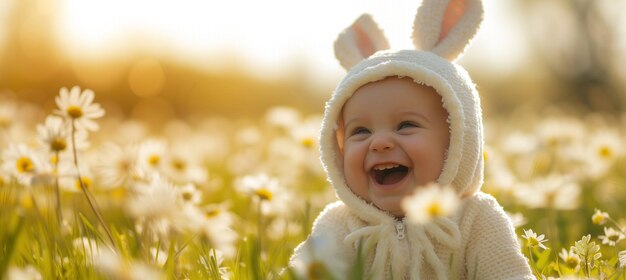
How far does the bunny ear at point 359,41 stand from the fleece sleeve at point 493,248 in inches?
28.9

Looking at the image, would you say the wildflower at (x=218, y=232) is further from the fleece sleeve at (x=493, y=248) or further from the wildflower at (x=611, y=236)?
the wildflower at (x=611, y=236)

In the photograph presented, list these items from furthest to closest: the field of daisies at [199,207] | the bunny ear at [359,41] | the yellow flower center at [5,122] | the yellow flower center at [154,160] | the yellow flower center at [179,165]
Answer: the yellow flower center at [5,122] < the yellow flower center at [179,165] < the yellow flower center at [154,160] < the bunny ear at [359,41] < the field of daisies at [199,207]

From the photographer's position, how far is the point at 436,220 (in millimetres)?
2195

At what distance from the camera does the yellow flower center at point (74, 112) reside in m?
2.56

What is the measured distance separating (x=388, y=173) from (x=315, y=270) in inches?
29.2

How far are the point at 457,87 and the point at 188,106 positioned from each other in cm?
1499

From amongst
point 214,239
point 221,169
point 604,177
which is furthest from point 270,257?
point 221,169

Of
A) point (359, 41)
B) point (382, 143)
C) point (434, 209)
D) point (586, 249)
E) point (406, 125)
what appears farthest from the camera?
point (359, 41)

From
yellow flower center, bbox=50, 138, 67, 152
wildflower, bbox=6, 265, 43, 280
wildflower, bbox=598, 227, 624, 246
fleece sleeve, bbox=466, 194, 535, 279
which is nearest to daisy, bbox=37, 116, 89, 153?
yellow flower center, bbox=50, 138, 67, 152

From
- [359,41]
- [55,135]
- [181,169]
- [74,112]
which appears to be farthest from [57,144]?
[181,169]

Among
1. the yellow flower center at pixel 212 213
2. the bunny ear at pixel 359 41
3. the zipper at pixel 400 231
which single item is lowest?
the zipper at pixel 400 231

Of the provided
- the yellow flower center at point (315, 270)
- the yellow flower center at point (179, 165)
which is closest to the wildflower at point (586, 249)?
the yellow flower center at point (315, 270)

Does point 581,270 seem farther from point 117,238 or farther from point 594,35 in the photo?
point 594,35

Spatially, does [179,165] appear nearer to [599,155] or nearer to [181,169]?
[181,169]
